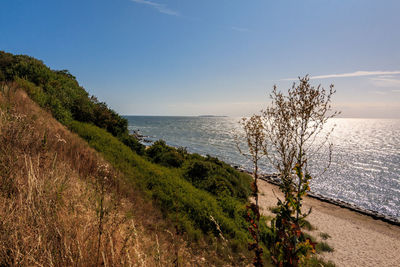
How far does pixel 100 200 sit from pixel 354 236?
1977 cm

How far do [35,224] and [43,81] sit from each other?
18.5 meters

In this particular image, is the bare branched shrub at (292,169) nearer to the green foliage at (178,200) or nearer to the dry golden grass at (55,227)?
the dry golden grass at (55,227)

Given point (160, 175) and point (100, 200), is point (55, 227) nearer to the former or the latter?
point (100, 200)

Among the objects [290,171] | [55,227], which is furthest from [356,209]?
[55,227]

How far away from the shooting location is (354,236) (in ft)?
51.9

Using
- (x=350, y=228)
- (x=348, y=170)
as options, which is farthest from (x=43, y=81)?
(x=348, y=170)

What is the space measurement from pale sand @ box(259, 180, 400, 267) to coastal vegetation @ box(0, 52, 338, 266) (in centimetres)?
450

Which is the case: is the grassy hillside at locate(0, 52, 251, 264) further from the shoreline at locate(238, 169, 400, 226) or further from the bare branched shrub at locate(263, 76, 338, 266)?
the shoreline at locate(238, 169, 400, 226)

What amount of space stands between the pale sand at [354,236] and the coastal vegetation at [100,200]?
450 centimetres

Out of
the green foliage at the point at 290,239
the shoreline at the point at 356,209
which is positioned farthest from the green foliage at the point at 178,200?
the shoreline at the point at 356,209

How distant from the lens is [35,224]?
2607 millimetres

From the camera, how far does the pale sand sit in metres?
12.6

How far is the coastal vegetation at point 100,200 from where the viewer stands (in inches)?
97.1

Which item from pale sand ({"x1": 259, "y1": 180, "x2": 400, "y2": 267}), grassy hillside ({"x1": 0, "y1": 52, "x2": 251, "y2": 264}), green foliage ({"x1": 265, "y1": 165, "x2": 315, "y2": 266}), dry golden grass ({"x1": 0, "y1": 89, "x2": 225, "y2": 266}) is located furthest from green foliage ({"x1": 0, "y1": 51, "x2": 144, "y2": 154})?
green foliage ({"x1": 265, "y1": 165, "x2": 315, "y2": 266})
